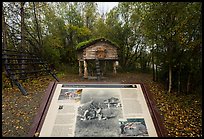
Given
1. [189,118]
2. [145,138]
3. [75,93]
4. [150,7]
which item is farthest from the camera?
[150,7]

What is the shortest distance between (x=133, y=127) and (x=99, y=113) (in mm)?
609

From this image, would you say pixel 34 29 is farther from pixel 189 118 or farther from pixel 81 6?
pixel 189 118

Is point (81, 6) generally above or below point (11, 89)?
above

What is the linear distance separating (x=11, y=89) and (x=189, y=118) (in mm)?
7163

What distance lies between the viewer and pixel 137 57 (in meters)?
15.3

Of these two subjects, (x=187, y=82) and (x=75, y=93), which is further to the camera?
(x=187, y=82)

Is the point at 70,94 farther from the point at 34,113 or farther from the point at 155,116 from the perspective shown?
the point at 34,113

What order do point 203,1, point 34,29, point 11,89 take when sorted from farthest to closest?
1. point 34,29
2. point 11,89
3. point 203,1

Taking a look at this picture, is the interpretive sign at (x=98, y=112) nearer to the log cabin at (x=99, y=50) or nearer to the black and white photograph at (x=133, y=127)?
the black and white photograph at (x=133, y=127)

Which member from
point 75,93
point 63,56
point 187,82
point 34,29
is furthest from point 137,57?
point 75,93

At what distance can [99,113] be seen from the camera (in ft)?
10.9

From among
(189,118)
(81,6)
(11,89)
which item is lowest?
(189,118)

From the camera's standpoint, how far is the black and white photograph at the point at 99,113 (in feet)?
10.1

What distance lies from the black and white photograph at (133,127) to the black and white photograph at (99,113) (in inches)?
3.8
